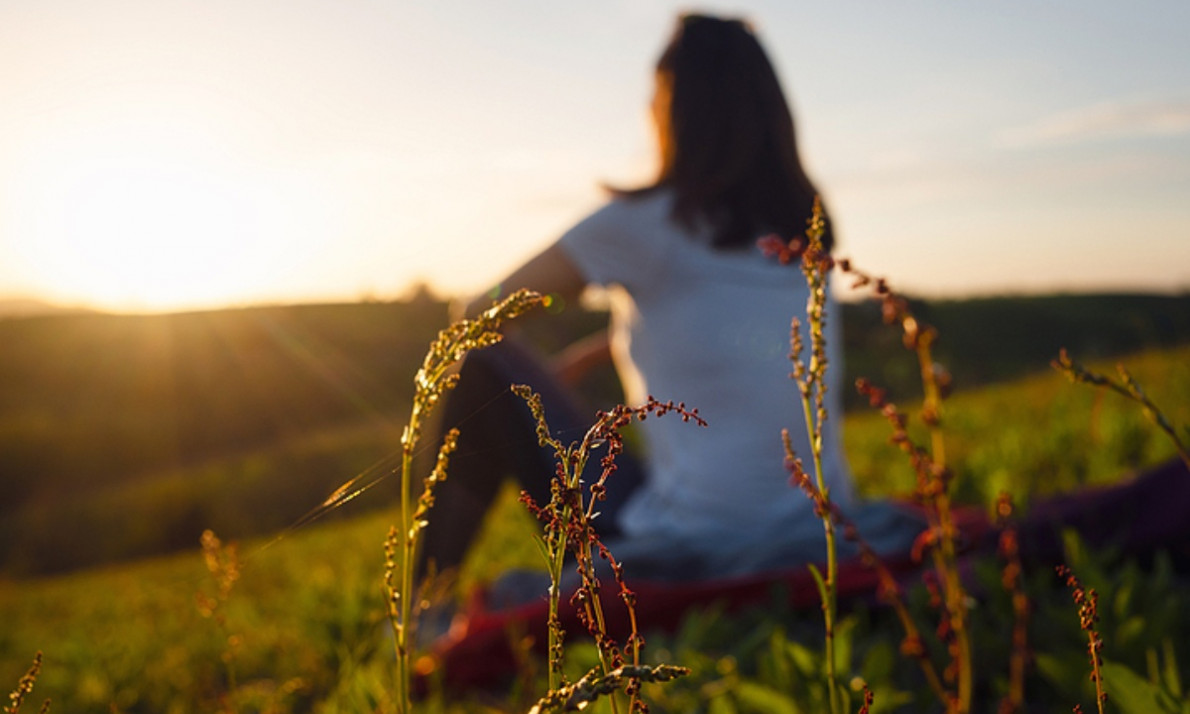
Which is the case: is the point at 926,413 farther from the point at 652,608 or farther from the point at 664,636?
the point at 652,608

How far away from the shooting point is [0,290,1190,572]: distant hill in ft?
65.3

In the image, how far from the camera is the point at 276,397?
90.9ft

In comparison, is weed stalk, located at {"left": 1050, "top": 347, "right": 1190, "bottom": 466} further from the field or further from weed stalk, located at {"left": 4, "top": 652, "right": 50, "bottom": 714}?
weed stalk, located at {"left": 4, "top": 652, "right": 50, "bottom": 714}

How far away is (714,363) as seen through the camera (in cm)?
278

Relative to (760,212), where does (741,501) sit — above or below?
below

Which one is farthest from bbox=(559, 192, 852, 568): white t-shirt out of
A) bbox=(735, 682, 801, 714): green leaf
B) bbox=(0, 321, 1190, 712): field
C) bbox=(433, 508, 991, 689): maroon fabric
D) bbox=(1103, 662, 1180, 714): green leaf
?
bbox=(1103, 662, 1180, 714): green leaf

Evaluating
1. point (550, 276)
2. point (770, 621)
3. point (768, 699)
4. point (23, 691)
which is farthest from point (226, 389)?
point (23, 691)

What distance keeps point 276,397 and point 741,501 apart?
27049 mm

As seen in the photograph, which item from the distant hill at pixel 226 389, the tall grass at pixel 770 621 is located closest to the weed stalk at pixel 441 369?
the tall grass at pixel 770 621

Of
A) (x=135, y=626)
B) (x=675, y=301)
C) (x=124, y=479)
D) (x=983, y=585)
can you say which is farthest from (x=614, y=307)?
(x=124, y=479)

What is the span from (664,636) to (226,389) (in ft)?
88.1

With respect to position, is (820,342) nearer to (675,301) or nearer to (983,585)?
(983,585)

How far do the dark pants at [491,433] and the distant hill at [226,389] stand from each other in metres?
16.2

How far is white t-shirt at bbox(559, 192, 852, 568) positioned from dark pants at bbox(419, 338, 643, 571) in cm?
29
